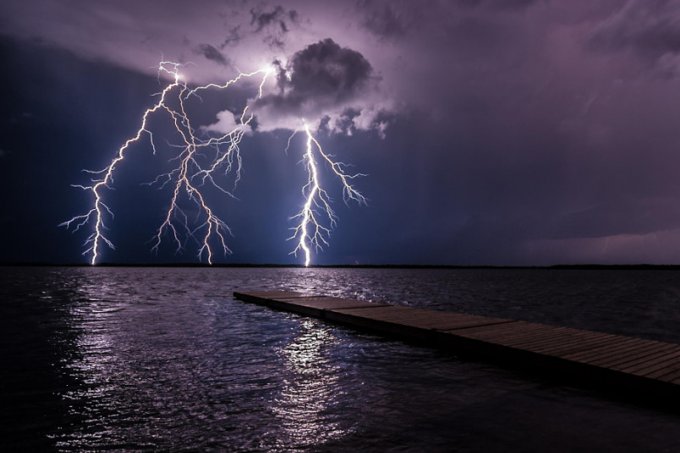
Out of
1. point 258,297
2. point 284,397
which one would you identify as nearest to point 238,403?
point 284,397

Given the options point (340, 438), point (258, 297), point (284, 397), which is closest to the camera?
point (340, 438)

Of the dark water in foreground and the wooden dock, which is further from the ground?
the wooden dock

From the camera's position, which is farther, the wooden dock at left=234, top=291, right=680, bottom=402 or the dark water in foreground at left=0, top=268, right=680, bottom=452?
the wooden dock at left=234, top=291, right=680, bottom=402

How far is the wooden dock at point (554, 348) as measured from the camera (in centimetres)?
566

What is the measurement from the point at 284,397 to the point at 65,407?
266 cm

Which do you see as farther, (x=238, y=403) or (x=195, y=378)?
(x=195, y=378)

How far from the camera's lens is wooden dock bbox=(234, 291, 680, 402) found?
5.66m

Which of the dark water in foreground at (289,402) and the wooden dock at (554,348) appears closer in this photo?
the dark water in foreground at (289,402)

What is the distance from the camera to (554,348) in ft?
24.1

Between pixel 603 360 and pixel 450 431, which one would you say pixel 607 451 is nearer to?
pixel 450 431

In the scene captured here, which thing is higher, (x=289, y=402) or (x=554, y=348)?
(x=554, y=348)

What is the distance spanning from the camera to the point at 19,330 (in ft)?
38.7

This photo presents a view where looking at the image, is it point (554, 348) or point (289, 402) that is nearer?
point (289, 402)

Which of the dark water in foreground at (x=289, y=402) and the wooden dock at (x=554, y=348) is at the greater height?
the wooden dock at (x=554, y=348)
